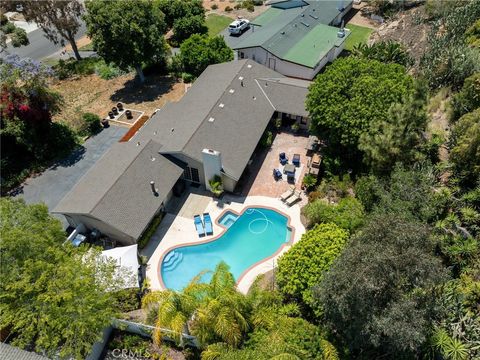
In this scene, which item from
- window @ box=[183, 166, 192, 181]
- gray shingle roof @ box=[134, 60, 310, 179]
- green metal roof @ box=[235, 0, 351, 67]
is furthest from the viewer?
green metal roof @ box=[235, 0, 351, 67]

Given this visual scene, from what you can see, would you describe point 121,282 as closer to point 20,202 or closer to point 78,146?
point 20,202

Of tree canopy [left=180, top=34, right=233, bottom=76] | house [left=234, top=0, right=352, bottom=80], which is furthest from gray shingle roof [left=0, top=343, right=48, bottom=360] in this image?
house [left=234, top=0, right=352, bottom=80]

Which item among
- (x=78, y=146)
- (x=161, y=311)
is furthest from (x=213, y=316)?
(x=78, y=146)

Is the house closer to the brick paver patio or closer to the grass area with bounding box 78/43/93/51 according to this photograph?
the brick paver patio

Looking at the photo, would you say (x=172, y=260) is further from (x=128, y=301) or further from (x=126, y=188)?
(x=126, y=188)

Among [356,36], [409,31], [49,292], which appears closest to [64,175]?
[49,292]

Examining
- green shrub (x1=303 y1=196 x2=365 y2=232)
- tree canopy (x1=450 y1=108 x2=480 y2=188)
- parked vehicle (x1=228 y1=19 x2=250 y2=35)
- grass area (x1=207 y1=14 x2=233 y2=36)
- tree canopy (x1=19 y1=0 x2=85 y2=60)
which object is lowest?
green shrub (x1=303 y1=196 x2=365 y2=232)

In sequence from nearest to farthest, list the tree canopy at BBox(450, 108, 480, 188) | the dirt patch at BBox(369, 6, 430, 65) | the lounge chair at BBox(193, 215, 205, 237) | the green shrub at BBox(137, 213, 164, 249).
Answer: the tree canopy at BBox(450, 108, 480, 188), the green shrub at BBox(137, 213, 164, 249), the lounge chair at BBox(193, 215, 205, 237), the dirt patch at BBox(369, 6, 430, 65)

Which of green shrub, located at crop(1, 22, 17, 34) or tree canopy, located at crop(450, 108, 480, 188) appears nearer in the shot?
tree canopy, located at crop(450, 108, 480, 188)
